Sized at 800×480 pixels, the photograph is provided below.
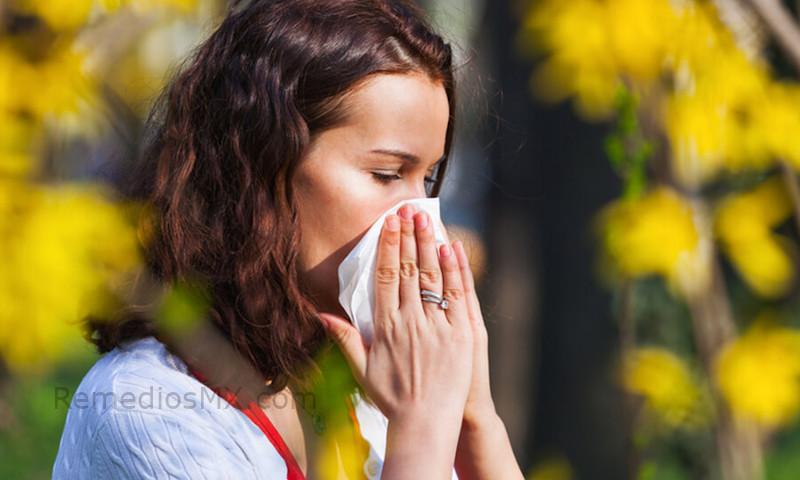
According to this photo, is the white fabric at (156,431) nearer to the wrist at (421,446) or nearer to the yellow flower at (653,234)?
the wrist at (421,446)

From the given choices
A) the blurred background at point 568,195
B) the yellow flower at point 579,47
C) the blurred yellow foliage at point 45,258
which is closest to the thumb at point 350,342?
the blurred background at point 568,195

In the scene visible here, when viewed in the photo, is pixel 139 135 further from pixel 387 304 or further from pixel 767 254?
pixel 767 254

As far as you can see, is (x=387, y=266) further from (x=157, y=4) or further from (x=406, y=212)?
(x=157, y=4)

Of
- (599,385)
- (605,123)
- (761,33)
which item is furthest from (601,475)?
(761,33)

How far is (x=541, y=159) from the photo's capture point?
3385 millimetres

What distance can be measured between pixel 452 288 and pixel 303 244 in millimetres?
292

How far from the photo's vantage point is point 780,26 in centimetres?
256

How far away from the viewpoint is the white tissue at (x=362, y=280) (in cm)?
160

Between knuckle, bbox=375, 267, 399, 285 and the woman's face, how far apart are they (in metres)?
0.09

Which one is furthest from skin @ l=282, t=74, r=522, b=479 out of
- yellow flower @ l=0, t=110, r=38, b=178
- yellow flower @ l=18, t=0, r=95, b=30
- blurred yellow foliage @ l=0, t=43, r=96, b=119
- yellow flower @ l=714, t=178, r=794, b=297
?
yellow flower @ l=714, t=178, r=794, b=297

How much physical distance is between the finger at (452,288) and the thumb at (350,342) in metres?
0.17

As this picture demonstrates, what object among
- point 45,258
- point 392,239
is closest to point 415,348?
point 392,239

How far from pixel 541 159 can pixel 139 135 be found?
71.2 inches

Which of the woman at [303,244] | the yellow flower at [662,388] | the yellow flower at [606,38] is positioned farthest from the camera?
the yellow flower at [662,388]
